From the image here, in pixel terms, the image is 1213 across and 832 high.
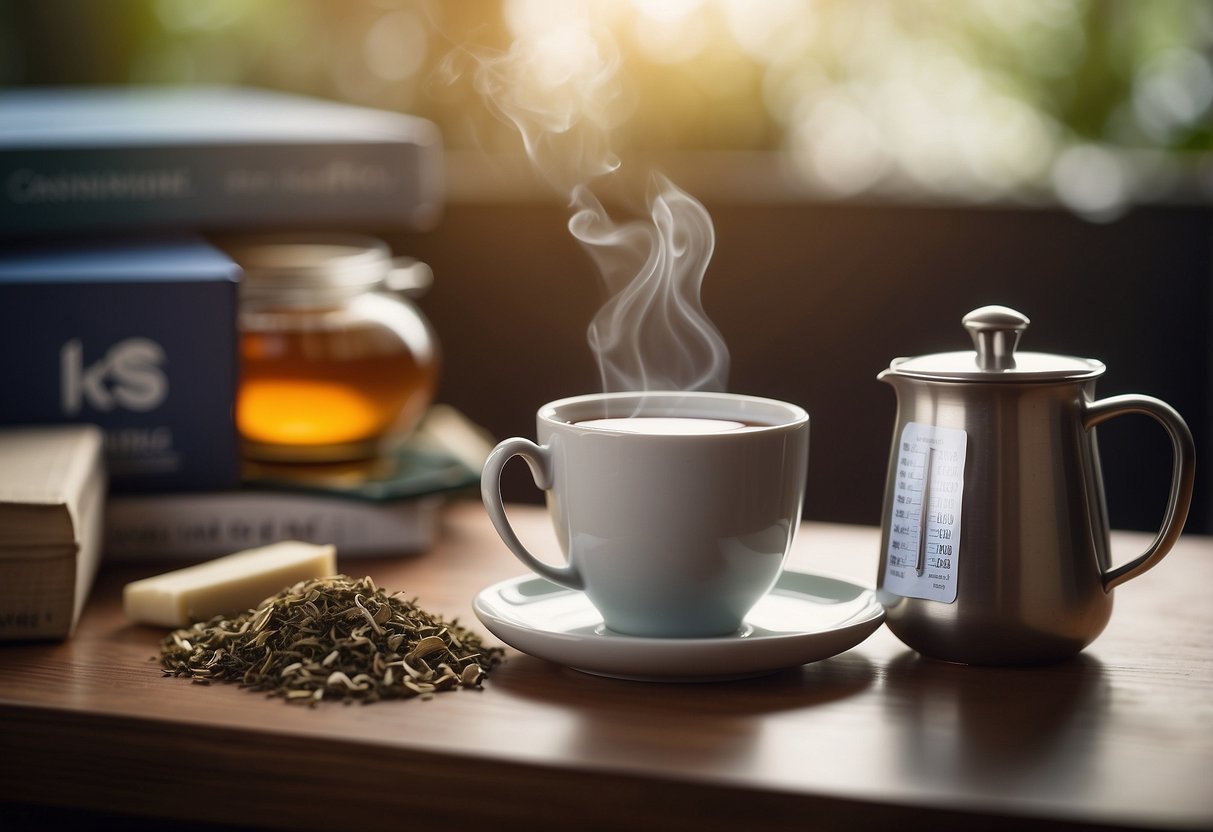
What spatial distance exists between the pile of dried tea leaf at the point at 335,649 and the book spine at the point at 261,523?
0.27m

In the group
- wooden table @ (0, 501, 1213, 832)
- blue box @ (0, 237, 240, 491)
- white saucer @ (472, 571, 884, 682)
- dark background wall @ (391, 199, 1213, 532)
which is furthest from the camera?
dark background wall @ (391, 199, 1213, 532)

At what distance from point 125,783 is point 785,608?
44 cm

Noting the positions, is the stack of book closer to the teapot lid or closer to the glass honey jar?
the glass honey jar

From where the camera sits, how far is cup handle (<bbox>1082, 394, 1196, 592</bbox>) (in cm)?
81

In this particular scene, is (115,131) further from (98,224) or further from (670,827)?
(670,827)

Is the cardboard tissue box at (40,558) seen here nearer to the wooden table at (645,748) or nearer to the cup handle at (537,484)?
the wooden table at (645,748)

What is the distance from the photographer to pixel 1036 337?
2.28 metres

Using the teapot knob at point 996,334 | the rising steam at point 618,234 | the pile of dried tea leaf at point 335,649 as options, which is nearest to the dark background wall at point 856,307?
the rising steam at point 618,234

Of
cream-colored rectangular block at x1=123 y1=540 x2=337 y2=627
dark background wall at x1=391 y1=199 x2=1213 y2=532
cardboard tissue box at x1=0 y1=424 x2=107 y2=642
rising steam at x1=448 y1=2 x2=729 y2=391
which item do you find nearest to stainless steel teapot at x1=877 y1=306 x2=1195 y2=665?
rising steam at x1=448 y1=2 x2=729 y2=391

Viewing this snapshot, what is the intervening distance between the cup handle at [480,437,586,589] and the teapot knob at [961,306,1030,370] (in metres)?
0.28

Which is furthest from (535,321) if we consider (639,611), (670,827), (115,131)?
(670,827)

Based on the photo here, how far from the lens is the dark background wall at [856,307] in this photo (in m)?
2.26

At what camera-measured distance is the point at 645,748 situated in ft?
2.27

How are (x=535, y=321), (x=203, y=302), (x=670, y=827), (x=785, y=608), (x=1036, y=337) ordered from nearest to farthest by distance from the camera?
(x=670, y=827) → (x=785, y=608) → (x=203, y=302) → (x=1036, y=337) → (x=535, y=321)
